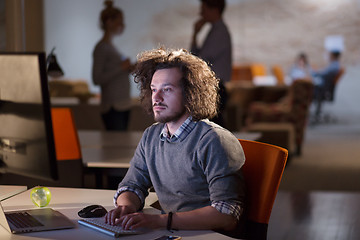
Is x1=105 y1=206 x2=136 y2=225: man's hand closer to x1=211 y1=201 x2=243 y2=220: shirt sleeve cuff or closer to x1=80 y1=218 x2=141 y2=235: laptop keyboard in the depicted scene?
x1=80 y1=218 x2=141 y2=235: laptop keyboard

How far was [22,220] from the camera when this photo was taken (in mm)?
1565

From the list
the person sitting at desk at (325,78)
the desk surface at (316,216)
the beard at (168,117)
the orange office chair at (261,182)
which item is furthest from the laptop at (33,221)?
the person sitting at desk at (325,78)

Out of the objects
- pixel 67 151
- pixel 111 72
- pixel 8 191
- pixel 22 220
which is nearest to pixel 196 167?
pixel 22 220

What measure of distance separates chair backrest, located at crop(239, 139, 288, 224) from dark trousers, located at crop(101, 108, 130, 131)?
312cm

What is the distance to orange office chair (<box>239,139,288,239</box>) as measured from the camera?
1.70 m

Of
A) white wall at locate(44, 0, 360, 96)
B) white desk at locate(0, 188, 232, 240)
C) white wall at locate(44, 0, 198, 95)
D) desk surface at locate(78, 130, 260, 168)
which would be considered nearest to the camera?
white desk at locate(0, 188, 232, 240)

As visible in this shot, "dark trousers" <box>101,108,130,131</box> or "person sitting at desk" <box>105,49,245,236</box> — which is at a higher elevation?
"person sitting at desk" <box>105,49,245,236</box>

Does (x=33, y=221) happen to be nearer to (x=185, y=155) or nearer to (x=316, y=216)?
(x=185, y=155)

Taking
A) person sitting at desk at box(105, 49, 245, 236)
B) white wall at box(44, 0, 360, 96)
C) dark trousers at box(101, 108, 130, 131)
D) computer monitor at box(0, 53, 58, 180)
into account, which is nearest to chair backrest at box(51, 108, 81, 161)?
person sitting at desk at box(105, 49, 245, 236)

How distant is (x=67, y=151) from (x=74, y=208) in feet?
3.90

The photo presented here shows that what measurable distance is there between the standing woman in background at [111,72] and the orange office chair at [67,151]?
173cm

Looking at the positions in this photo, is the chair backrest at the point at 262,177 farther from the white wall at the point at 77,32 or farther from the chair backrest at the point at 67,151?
the white wall at the point at 77,32

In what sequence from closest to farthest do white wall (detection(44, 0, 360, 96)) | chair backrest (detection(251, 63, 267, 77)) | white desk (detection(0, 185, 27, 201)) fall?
white desk (detection(0, 185, 27, 201)) < white wall (detection(44, 0, 360, 96)) < chair backrest (detection(251, 63, 267, 77))

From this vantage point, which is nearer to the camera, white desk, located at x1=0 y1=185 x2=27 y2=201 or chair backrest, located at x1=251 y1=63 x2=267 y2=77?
white desk, located at x1=0 y1=185 x2=27 y2=201
